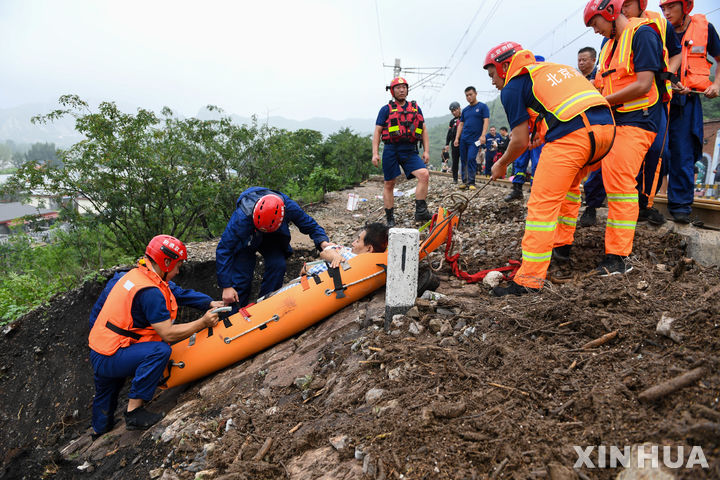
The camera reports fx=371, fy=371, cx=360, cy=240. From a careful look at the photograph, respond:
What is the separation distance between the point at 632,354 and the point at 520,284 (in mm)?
1119

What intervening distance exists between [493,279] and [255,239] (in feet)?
8.56

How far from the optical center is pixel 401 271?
114 inches

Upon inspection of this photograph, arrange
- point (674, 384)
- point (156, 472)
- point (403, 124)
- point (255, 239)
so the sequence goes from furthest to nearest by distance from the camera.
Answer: point (403, 124) < point (255, 239) < point (156, 472) < point (674, 384)

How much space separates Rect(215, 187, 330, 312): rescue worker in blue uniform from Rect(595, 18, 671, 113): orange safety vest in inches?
123

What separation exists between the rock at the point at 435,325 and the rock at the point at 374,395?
2.21ft

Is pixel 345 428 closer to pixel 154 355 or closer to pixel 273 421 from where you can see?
pixel 273 421

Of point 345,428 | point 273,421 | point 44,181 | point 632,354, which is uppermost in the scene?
point 44,181

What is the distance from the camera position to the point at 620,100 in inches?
123

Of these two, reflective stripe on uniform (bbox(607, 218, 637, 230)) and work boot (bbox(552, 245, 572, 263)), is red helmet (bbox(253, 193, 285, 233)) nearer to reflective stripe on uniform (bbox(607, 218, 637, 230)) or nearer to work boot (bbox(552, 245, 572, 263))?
work boot (bbox(552, 245, 572, 263))

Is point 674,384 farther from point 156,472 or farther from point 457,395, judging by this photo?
point 156,472

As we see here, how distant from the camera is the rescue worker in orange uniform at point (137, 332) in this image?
334cm

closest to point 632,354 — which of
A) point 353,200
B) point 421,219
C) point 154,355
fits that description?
point 154,355

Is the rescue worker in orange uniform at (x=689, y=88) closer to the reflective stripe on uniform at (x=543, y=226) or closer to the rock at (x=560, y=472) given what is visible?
the reflective stripe on uniform at (x=543, y=226)

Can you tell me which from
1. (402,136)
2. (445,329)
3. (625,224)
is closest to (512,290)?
(445,329)
